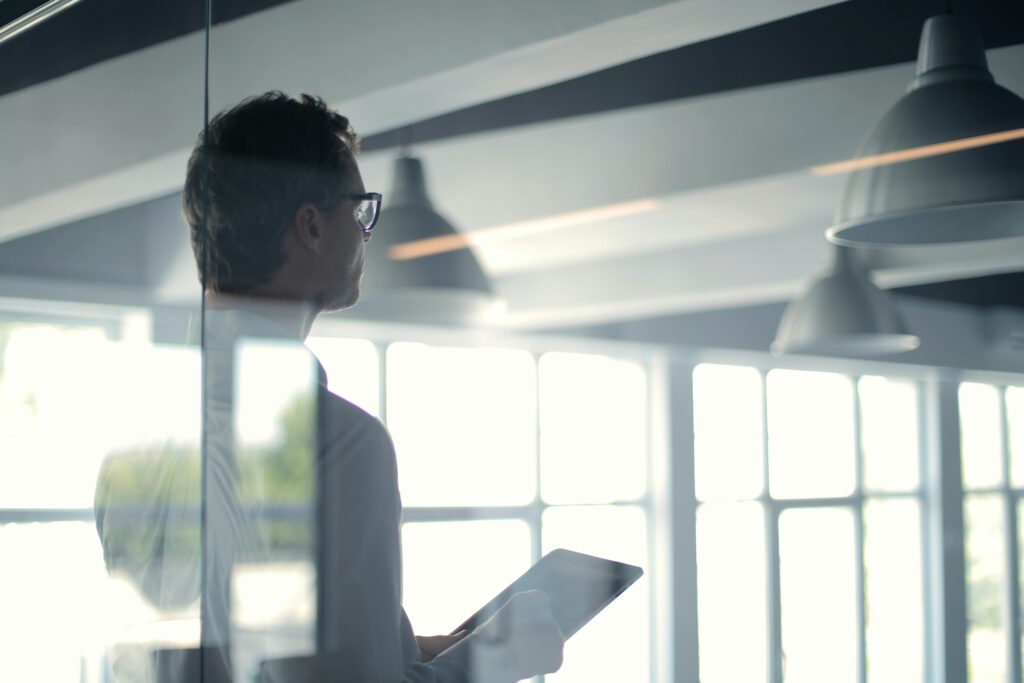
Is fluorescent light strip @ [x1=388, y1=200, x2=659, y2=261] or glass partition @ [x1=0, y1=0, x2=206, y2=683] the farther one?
glass partition @ [x1=0, y1=0, x2=206, y2=683]

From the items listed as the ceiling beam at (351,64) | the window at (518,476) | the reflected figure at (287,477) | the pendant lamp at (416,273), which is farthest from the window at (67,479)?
the window at (518,476)

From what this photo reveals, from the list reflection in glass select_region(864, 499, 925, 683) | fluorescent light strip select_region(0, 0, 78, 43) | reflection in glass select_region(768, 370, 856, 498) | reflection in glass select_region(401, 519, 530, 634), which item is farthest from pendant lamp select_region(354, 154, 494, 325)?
fluorescent light strip select_region(0, 0, 78, 43)

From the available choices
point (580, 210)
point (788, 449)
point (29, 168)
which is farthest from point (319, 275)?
point (29, 168)

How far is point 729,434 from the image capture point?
1086mm

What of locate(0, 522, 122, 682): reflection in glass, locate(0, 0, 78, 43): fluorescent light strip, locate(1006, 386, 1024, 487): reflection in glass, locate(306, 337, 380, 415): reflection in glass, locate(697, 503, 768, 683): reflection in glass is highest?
locate(0, 0, 78, 43): fluorescent light strip

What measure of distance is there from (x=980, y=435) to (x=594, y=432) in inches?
14.5

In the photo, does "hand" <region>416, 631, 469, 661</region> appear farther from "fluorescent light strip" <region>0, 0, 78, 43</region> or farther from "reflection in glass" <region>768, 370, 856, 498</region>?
"fluorescent light strip" <region>0, 0, 78, 43</region>

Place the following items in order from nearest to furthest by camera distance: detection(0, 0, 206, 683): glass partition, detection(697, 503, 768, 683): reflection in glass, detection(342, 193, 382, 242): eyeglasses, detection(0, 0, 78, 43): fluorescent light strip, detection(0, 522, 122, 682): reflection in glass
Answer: detection(697, 503, 768, 683): reflection in glass < detection(342, 193, 382, 242): eyeglasses < detection(0, 0, 206, 683): glass partition < detection(0, 522, 122, 682): reflection in glass < detection(0, 0, 78, 43): fluorescent light strip

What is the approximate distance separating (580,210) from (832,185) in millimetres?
298

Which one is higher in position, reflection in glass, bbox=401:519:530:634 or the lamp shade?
the lamp shade

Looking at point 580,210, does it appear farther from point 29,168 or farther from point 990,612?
point 29,168

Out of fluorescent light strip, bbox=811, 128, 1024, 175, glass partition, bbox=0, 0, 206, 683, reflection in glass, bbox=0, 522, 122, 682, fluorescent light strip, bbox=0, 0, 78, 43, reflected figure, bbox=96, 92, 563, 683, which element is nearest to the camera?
fluorescent light strip, bbox=811, 128, 1024, 175

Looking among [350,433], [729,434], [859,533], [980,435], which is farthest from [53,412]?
[980,435]

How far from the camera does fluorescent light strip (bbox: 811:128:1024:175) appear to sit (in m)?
0.96
